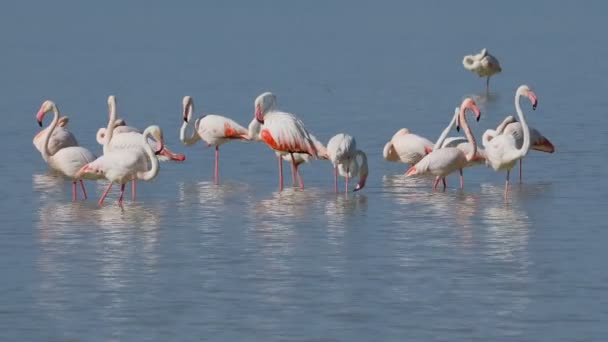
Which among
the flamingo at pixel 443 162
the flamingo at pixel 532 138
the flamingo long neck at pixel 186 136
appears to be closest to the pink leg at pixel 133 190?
the flamingo long neck at pixel 186 136

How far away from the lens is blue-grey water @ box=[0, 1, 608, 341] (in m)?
8.42

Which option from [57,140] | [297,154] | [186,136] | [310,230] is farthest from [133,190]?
[186,136]

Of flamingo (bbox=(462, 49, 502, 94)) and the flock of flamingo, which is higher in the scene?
flamingo (bbox=(462, 49, 502, 94))

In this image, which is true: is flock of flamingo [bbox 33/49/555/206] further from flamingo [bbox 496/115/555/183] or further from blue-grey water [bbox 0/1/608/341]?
blue-grey water [bbox 0/1/608/341]

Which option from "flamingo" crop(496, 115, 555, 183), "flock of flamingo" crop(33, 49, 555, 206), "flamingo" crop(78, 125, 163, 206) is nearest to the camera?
"flamingo" crop(78, 125, 163, 206)

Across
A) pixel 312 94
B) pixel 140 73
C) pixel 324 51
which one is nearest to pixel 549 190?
pixel 312 94

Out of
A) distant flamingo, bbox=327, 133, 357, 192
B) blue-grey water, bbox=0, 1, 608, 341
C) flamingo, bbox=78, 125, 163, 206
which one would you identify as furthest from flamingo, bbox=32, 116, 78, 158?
distant flamingo, bbox=327, 133, 357, 192

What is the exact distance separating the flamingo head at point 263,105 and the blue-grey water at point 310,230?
23.8 inches

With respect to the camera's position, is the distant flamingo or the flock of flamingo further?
the distant flamingo

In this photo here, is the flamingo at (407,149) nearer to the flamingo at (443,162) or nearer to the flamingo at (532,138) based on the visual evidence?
the flamingo at (532,138)

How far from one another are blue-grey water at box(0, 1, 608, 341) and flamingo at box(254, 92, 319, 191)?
13.3 inches

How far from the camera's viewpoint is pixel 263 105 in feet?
46.6

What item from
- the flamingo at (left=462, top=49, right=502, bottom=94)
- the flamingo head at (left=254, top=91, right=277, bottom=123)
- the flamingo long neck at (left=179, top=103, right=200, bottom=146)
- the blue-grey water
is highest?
the flamingo at (left=462, top=49, right=502, bottom=94)

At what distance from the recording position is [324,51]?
106 feet
